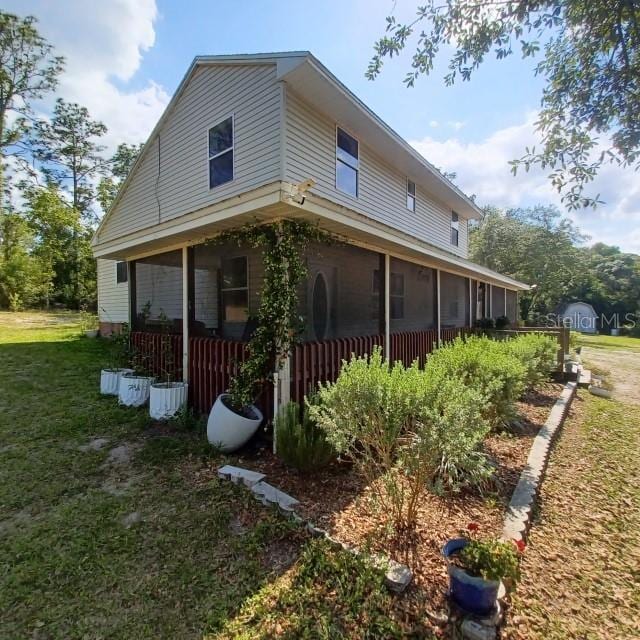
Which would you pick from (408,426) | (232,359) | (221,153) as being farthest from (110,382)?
(408,426)

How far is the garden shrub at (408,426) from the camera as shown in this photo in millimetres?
2707

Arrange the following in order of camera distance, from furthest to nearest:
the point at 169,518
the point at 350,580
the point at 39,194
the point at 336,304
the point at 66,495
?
the point at 39,194
the point at 336,304
the point at 66,495
the point at 169,518
the point at 350,580

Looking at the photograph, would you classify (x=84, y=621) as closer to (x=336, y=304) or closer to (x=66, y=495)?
(x=66, y=495)

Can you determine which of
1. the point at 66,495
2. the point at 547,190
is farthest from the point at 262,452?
the point at 547,190

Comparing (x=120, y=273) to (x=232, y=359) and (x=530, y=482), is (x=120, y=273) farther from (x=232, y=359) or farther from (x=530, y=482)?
(x=530, y=482)

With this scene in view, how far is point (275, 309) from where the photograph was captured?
4.48 m

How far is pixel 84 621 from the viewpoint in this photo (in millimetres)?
2236

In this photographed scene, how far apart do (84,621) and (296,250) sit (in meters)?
3.76

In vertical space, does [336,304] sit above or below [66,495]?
above

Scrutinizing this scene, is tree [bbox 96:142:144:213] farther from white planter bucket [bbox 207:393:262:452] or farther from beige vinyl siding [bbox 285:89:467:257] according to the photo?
white planter bucket [bbox 207:393:262:452]

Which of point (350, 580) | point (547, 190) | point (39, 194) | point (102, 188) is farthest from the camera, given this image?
point (102, 188)

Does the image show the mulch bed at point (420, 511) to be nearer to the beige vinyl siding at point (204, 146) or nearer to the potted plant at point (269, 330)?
the potted plant at point (269, 330)

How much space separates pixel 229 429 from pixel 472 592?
308cm

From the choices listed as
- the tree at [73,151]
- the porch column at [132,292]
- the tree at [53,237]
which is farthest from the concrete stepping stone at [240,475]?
the tree at [73,151]
